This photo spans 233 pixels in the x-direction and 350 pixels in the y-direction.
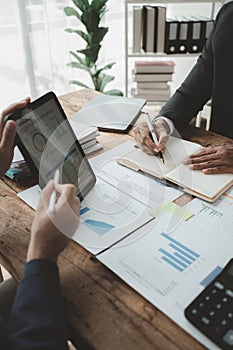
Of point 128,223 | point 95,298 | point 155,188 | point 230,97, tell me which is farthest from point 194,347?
point 230,97

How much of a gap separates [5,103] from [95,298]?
208 cm

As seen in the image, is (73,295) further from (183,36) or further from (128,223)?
(183,36)

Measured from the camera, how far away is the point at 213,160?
1001 millimetres

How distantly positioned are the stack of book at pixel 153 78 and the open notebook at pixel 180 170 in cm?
151

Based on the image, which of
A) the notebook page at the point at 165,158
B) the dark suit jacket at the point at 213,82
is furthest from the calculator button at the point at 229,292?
the dark suit jacket at the point at 213,82

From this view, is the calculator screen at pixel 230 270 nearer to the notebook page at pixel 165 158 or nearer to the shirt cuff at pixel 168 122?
the notebook page at pixel 165 158

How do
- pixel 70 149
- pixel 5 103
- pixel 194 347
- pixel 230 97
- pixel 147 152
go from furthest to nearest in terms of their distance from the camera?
pixel 5 103 → pixel 230 97 → pixel 147 152 → pixel 70 149 → pixel 194 347

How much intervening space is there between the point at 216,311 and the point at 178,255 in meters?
0.15

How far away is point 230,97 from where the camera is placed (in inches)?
56.7

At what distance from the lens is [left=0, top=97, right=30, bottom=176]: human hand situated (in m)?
0.77

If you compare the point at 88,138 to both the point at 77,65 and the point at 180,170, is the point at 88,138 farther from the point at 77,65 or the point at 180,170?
the point at 77,65

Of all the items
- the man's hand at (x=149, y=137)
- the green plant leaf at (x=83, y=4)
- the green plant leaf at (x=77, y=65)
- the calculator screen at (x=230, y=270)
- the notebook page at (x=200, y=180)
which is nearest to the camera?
the calculator screen at (x=230, y=270)

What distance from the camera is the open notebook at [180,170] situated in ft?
2.94

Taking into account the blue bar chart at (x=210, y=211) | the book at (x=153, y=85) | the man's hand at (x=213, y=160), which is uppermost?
the man's hand at (x=213, y=160)
